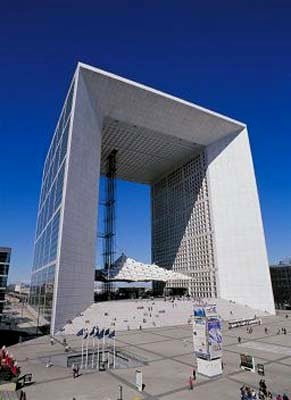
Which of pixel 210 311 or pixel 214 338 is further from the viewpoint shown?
pixel 210 311

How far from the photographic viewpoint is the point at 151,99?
55.4 m

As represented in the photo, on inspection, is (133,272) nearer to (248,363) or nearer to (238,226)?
(238,226)

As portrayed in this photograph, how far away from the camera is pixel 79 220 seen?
46750mm

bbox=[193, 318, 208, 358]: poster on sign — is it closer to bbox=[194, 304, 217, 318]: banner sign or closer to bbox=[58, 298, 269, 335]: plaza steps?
bbox=[194, 304, 217, 318]: banner sign

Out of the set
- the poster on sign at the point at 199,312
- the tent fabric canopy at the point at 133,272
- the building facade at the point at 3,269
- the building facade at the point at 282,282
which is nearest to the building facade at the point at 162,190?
the building facade at the point at 3,269

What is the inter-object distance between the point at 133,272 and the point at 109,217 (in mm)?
13675

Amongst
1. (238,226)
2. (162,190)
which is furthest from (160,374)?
(162,190)

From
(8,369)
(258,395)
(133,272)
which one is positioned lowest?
(258,395)

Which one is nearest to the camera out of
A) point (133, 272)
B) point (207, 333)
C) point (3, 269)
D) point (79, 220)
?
point (207, 333)

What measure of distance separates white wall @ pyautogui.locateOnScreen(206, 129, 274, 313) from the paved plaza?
27.4m

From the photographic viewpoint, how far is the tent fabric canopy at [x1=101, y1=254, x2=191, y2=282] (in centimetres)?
6111

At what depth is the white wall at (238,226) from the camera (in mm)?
60688

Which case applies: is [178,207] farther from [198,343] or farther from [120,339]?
[198,343]

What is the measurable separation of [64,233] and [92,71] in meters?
26.0
